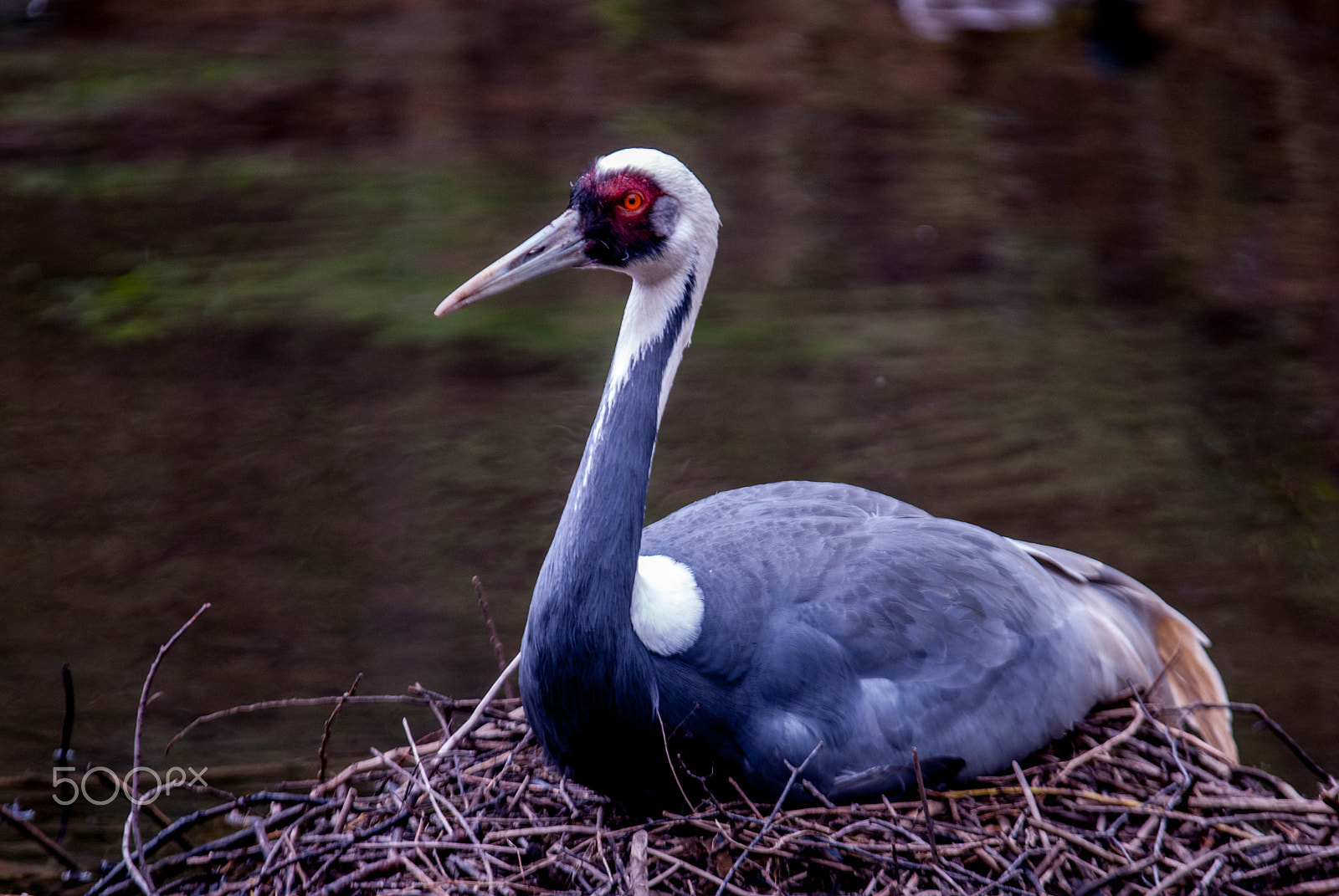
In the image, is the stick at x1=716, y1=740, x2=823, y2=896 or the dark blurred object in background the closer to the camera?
the stick at x1=716, y1=740, x2=823, y2=896

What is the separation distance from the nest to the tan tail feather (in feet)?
2.47

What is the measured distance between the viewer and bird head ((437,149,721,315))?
11.8ft

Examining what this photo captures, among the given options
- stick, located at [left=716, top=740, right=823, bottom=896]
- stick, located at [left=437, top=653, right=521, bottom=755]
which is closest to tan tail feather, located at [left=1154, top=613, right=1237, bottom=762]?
stick, located at [left=716, top=740, right=823, bottom=896]

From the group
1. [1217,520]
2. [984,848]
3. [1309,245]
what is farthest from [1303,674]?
[1309,245]

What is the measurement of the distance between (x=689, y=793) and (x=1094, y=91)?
1182 cm

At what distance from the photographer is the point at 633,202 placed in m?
3.59

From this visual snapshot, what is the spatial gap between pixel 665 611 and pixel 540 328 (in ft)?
17.6

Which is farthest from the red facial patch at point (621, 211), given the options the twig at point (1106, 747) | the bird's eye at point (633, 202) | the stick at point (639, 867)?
the twig at point (1106, 747)

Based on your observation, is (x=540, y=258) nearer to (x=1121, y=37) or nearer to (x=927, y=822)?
(x=927, y=822)

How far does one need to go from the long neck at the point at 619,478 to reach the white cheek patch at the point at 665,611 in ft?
0.27

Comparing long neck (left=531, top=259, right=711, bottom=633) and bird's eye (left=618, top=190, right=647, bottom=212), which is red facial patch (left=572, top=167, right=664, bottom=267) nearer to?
bird's eye (left=618, top=190, right=647, bottom=212)

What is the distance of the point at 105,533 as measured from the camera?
6.53 metres

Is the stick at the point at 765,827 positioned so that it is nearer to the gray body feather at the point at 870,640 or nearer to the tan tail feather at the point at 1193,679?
the gray body feather at the point at 870,640

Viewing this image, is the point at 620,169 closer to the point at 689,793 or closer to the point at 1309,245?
the point at 689,793
